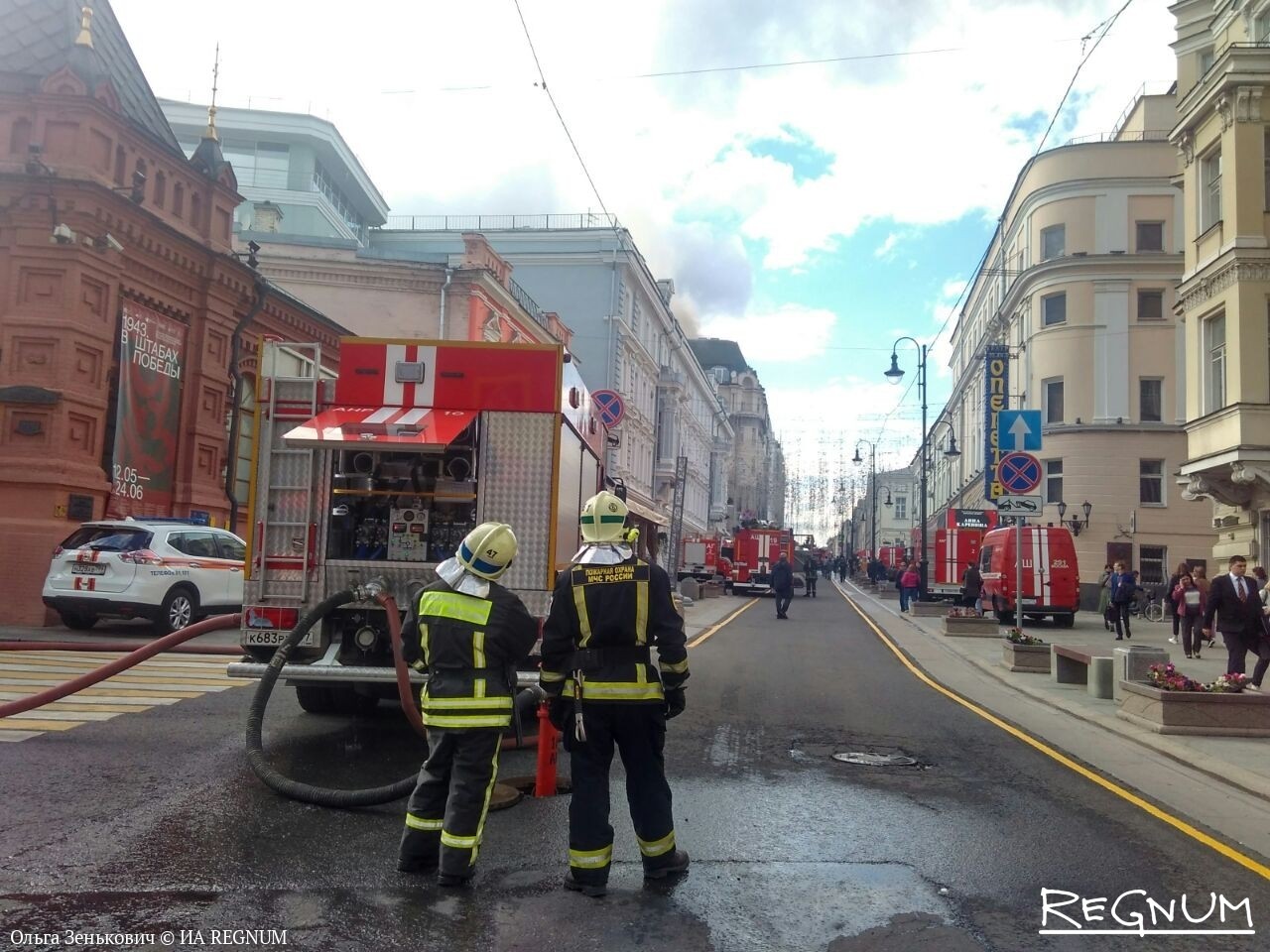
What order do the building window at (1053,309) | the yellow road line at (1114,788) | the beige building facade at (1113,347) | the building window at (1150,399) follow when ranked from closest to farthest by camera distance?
the yellow road line at (1114,788) → the beige building facade at (1113,347) → the building window at (1150,399) → the building window at (1053,309)

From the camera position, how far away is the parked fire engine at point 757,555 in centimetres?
4300

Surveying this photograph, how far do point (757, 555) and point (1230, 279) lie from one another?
2503cm

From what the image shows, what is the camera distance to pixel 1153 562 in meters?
36.1

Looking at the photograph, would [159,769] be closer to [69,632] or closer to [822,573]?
[69,632]

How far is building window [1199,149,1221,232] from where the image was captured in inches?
845

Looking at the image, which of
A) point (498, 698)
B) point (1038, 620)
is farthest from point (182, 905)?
point (1038, 620)

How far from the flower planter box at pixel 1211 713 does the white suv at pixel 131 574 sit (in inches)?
487

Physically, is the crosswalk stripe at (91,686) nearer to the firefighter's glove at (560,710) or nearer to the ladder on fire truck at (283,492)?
the ladder on fire truck at (283,492)

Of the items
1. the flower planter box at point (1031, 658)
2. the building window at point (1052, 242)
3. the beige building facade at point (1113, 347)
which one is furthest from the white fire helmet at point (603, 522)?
the building window at point (1052, 242)

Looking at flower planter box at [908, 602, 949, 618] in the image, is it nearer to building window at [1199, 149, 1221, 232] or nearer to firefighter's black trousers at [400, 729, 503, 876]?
building window at [1199, 149, 1221, 232]

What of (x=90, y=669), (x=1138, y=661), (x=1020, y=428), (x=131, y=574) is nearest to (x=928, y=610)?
(x=1020, y=428)

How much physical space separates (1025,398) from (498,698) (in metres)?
39.2

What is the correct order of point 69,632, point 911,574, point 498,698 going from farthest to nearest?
point 911,574, point 69,632, point 498,698

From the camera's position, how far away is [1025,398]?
40.3m
